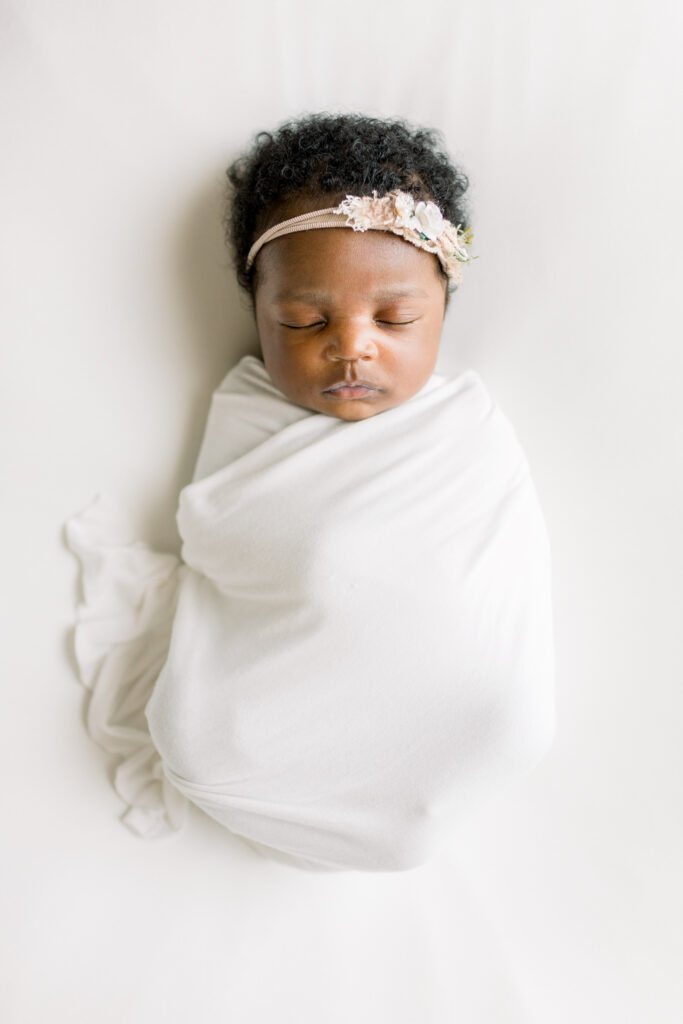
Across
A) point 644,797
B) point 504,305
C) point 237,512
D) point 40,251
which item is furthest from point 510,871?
point 40,251

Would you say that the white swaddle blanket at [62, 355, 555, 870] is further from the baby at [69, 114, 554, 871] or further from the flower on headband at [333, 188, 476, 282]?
the flower on headband at [333, 188, 476, 282]

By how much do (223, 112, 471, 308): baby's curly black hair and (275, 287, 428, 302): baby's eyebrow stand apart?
122mm

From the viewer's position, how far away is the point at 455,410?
1.20 metres

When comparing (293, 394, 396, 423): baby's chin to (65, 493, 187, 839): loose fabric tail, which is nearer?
(293, 394, 396, 423): baby's chin

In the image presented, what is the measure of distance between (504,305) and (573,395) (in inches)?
8.2

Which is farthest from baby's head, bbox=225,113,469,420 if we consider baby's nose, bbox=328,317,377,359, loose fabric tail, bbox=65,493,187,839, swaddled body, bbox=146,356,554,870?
loose fabric tail, bbox=65,493,187,839

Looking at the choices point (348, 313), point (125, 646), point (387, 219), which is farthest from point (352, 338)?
point (125, 646)

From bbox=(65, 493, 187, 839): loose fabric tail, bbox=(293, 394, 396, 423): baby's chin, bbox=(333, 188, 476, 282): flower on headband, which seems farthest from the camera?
bbox=(65, 493, 187, 839): loose fabric tail

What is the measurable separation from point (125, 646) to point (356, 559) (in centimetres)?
51

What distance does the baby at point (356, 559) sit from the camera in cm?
106

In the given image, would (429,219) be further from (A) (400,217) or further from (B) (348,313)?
(B) (348,313)

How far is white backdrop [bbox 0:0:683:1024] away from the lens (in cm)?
119

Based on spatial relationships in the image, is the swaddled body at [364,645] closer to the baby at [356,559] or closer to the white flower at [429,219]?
the baby at [356,559]

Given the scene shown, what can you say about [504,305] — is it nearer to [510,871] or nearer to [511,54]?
[511,54]
